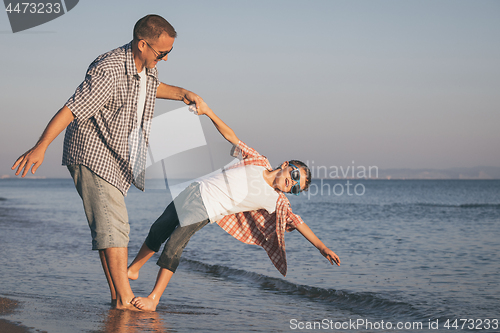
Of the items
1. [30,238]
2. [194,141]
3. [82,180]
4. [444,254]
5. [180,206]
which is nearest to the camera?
[82,180]

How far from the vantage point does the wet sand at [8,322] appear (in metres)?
2.95

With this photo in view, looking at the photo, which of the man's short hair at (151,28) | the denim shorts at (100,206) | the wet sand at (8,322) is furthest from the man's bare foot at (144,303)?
the man's short hair at (151,28)

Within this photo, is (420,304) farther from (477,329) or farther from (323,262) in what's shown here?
(323,262)

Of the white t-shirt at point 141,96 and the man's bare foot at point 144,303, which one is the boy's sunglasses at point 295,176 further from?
the man's bare foot at point 144,303

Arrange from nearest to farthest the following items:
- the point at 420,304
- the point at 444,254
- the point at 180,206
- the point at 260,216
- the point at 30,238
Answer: the point at 180,206, the point at 260,216, the point at 420,304, the point at 444,254, the point at 30,238

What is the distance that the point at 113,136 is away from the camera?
10.00 ft

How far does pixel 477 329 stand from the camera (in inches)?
158

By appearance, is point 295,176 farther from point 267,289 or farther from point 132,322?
point 267,289

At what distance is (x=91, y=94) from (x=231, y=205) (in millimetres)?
1340

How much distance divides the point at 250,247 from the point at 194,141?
14.7 feet

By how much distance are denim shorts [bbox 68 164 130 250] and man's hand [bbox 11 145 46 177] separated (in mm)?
530

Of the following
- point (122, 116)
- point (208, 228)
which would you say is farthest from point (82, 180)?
point (208, 228)

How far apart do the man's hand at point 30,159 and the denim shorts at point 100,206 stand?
20.9 inches

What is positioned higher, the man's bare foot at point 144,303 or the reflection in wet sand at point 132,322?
the man's bare foot at point 144,303
